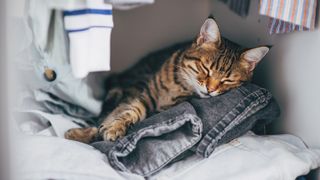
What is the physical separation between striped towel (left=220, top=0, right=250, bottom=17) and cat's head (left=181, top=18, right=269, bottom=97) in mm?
165

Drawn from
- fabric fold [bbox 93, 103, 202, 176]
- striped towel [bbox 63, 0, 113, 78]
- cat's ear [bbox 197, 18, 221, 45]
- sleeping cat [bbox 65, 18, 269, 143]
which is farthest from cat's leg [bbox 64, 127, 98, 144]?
cat's ear [bbox 197, 18, 221, 45]

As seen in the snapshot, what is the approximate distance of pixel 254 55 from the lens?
1117mm

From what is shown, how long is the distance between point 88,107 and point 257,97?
57 centimetres

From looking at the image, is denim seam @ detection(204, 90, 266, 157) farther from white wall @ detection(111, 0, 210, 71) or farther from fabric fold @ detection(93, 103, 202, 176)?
white wall @ detection(111, 0, 210, 71)

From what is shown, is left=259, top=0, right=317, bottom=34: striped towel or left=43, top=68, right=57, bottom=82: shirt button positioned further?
left=43, top=68, right=57, bottom=82: shirt button

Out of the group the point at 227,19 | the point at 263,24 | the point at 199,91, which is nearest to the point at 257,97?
the point at 199,91

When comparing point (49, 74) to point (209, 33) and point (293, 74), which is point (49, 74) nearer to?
point (209, 33)

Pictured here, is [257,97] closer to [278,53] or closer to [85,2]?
[278,53]

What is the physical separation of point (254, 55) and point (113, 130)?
48cm

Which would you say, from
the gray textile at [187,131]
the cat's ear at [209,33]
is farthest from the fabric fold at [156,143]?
the cat's ear at [209,33]

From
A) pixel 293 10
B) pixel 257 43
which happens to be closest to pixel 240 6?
pixel 257 43

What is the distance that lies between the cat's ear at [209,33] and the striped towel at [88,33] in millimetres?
363

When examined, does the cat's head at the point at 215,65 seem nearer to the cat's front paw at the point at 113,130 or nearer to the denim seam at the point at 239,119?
the denim seam at the point at 239,119

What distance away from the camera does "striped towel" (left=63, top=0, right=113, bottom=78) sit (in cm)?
82
